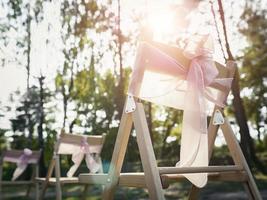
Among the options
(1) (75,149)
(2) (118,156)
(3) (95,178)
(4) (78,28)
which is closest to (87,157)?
(1) (75,149)

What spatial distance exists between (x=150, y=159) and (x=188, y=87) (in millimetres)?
536

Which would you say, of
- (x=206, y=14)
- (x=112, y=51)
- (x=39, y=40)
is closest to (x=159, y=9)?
(x=206, y=14)

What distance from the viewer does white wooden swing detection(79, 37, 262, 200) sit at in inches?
66.6

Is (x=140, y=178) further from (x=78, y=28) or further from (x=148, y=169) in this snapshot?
(x=78, y=28)

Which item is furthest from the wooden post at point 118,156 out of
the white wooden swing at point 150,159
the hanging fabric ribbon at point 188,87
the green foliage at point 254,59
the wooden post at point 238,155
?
the green foliage at point 254,59

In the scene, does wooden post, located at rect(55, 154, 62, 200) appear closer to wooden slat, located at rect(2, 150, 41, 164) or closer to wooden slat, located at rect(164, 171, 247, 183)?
wooden slat, located at rect(2, 150, 41, 164)

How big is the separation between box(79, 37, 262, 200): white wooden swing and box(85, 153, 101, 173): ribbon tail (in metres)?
2.15

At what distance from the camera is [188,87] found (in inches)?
81.0

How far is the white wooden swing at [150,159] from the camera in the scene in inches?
66.6

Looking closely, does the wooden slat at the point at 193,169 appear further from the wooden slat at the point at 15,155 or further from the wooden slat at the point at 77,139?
the wooden slat at the point at 15,155

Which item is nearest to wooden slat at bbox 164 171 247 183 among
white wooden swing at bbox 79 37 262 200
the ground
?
white wooden swing at bbox 79 37 262 200

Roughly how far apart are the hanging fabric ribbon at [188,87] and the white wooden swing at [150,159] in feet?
0.04

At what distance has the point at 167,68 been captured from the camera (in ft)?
6.43

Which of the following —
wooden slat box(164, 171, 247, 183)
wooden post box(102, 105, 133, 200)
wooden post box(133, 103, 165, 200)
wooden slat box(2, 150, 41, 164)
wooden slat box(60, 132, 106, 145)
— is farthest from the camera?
wooden slat box(2, 150, 41, 164)
